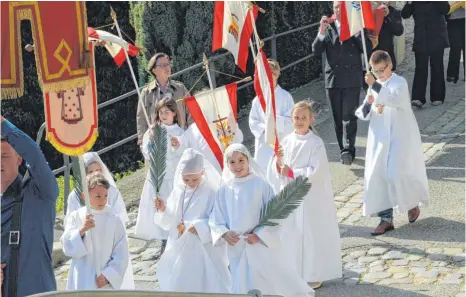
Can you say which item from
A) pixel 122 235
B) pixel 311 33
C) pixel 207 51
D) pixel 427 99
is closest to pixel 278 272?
pixel 122 235

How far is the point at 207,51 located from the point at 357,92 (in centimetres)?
264

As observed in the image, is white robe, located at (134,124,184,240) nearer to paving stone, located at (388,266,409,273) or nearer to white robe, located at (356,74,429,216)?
white robe, located at (356,74,429,216)

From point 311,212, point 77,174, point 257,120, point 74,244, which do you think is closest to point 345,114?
point 257,120

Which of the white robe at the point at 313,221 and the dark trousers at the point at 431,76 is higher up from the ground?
the dark trousers at the point at 431,76

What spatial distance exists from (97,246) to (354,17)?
5.16 meters

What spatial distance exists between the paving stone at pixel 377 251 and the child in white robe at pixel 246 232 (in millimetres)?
1546

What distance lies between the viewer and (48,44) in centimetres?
608

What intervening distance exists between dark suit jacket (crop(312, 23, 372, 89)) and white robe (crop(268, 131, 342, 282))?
11.4ft

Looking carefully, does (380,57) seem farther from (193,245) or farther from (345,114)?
(193,245)

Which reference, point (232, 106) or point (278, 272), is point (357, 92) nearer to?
point (232, 106)

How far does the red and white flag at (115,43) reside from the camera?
8.59 meters

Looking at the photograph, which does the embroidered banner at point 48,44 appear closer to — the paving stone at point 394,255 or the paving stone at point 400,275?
the paving stone at point 400,275

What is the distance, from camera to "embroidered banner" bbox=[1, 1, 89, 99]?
19.5ft

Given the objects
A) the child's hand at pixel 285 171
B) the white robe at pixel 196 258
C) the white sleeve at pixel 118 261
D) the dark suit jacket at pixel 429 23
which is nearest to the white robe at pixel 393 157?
the child's hand at pixel 285 171
